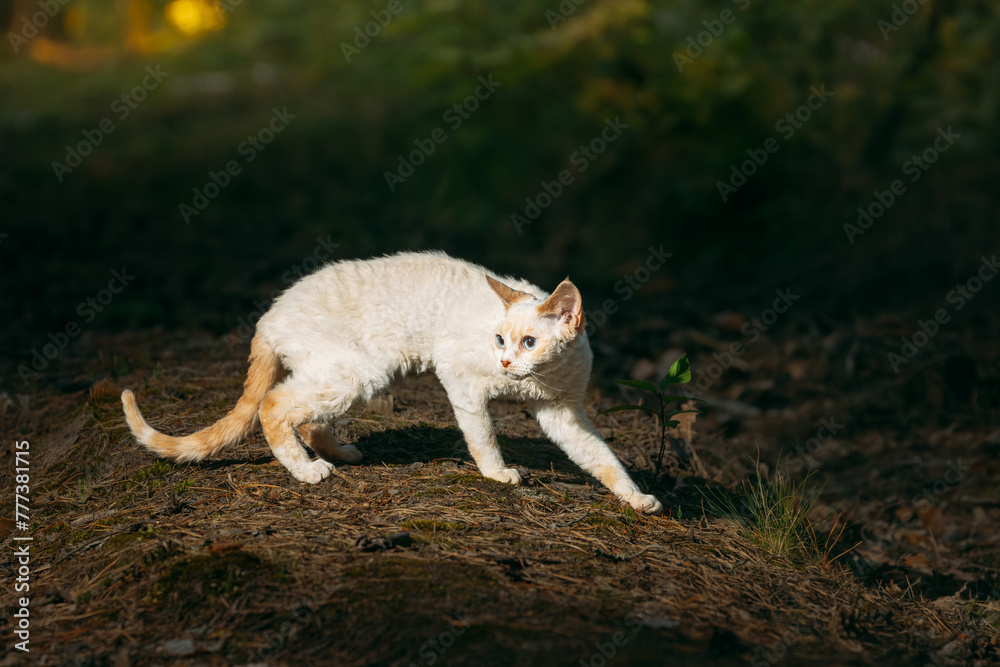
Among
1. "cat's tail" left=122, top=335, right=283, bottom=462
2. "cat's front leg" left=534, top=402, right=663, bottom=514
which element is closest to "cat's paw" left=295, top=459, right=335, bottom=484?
"cat's tail" left=122, top=335, right=283, bottom=462

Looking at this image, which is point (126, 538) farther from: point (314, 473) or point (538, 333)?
point (538, 333)

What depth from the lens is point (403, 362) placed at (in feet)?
12.7

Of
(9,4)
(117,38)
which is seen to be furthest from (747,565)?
(9,4)

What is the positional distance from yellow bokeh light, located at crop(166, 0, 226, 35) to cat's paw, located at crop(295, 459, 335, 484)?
12.4 meters

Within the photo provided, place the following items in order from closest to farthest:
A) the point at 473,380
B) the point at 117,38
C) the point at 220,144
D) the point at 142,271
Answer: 1. the point at 473,380
2. the point at 142,271
3. the point at 220,144
4. the point at 117,38

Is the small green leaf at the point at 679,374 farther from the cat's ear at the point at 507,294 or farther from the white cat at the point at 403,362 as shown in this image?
the cat's ear at the point at 507,294

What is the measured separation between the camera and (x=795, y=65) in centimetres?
835

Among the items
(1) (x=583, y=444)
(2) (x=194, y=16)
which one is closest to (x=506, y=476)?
(1) (x=583, y=444)

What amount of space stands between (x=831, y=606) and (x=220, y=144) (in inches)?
408

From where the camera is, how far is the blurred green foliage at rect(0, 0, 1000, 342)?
7.45 meters

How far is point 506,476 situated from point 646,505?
683mm

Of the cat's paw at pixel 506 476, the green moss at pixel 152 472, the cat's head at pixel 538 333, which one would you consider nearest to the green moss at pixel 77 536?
the green moss at pixel 152 472

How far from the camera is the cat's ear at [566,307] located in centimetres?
337

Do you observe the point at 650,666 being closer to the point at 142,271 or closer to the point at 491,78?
the point at 142,271
